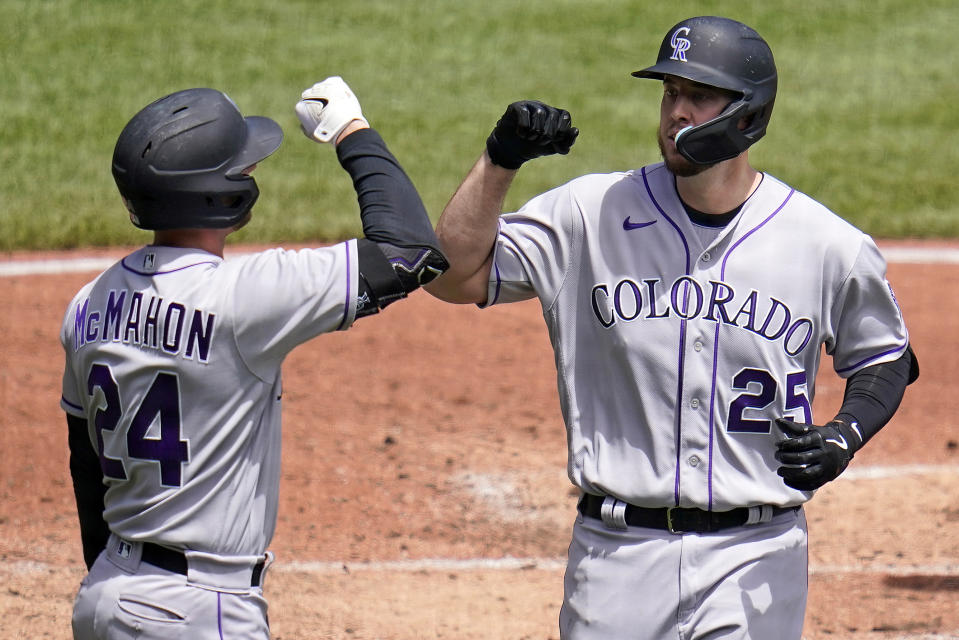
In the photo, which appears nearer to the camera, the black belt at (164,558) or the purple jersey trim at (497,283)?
the black belt at (164,558)

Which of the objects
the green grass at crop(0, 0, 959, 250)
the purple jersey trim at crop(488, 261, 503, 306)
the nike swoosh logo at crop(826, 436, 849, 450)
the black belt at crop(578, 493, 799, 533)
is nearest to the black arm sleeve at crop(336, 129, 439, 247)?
the purple jersey trim at crop(488, 261, 503, 306)

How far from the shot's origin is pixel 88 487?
3.35m

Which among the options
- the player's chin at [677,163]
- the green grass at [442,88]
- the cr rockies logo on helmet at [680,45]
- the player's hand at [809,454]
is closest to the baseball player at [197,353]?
the player's chin at [677,163]

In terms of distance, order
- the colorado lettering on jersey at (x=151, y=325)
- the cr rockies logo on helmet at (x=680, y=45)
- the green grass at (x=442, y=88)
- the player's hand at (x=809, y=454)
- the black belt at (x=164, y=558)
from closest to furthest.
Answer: the colorado lettering on jersey at (x=151, y=325)
the black belt at (x=164, y=558)
the player's hand at (x=809, y=454)
the cr rockies logo on helmet at (x=680, y=45)
the green grass at (x=442, y=88)

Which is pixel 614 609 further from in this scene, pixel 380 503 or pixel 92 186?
pixel 92 186

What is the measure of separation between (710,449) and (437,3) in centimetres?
1250

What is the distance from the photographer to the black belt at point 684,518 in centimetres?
338

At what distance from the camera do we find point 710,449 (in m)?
3.38

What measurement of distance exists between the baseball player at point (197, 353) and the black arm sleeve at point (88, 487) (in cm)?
17

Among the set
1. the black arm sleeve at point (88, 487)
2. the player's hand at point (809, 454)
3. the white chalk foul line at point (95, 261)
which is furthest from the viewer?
the white chalk foul line at point (95, 261)

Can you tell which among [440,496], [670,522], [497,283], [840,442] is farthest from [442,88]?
[840,442]

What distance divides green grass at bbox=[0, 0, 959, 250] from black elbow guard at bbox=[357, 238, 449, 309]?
23.5ft

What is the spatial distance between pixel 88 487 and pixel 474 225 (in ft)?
3.80

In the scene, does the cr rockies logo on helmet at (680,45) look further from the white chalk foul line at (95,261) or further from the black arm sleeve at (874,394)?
the white chalk foul line at (95,261)
